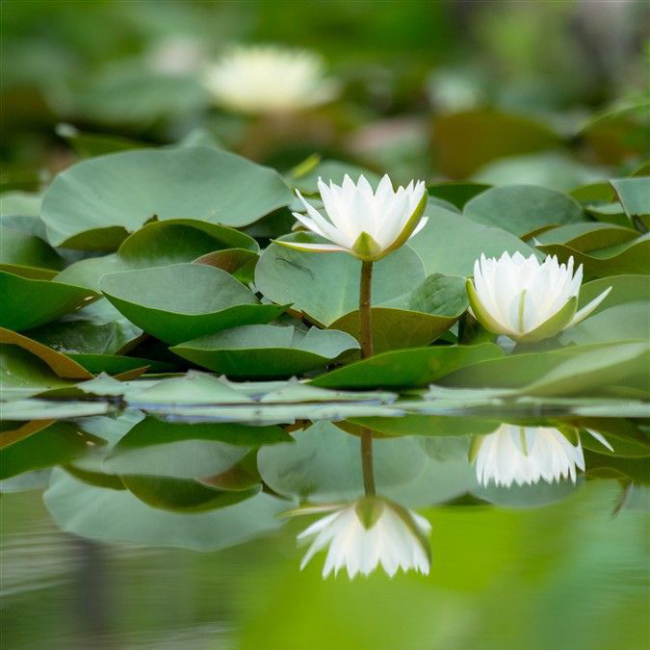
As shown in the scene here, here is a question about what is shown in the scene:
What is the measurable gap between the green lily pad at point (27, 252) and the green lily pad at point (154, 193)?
5 centimetres

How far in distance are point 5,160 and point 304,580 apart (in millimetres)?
2881

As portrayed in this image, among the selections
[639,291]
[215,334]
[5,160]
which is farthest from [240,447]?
Answer: [5,160]

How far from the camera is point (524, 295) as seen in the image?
1.10 meters

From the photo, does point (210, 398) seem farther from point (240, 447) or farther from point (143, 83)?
point (143, 83)

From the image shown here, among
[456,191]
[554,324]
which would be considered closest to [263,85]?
[456,191]

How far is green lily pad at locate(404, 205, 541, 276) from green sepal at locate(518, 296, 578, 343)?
0.15 m

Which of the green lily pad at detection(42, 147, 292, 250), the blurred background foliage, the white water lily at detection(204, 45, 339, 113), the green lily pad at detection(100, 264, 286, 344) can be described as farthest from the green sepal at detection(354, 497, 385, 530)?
the white water lily at detection(204, 45, 339, 113)

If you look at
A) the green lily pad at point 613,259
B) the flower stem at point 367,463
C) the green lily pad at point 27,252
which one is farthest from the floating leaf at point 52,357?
the green lily pad at point 613,259

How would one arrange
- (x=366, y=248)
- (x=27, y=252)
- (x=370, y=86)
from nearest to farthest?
1. (x=366, y=248)
2. (x=27, y=252)
3. (x=370, y=86)

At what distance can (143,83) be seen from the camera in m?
3.55

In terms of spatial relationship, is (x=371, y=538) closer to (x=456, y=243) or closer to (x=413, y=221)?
(x=413, y=221)

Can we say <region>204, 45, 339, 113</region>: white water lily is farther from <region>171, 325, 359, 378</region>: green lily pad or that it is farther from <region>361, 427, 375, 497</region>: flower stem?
<region>361, 427, 375, 497</region>: flower stem

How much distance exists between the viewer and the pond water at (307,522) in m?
0.63

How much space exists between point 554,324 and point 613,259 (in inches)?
A: 8.6
